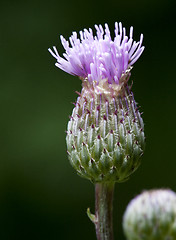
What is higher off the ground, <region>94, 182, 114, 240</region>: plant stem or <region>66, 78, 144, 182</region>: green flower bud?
<region>66, 78, 144, 182</region>: green flower bud

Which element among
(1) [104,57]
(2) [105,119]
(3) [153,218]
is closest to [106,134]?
(2) [105,119]

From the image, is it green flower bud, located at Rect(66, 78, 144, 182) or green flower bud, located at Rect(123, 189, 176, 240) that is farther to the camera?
green flower bud, located at Rect(66, 78, 144, 182)

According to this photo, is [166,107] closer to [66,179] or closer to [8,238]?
[66,179]

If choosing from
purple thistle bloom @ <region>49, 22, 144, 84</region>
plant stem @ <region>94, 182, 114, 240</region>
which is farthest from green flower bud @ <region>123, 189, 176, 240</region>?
purple thistle bloom @ <region>49, 22, 144, 84</region>

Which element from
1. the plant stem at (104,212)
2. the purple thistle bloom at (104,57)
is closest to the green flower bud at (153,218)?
the plant stem at (104,212)

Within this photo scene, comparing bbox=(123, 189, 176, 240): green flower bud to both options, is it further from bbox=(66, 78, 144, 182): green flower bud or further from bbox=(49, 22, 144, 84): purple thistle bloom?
bbox=(49, 22, 144, 84): purple thistle bloom

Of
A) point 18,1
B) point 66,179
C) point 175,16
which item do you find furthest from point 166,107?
point 18,1

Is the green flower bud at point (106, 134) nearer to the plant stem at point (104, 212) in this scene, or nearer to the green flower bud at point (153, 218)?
the plant stem at point (104, 212)
